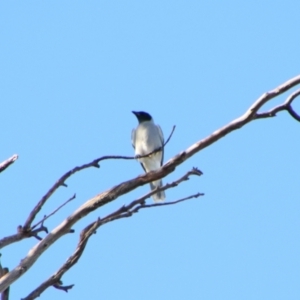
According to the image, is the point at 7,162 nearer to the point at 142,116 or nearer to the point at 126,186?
the point at 126,186

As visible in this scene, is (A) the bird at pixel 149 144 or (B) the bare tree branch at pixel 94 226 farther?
(A) the bird at pixel 149 144

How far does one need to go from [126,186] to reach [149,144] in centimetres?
920


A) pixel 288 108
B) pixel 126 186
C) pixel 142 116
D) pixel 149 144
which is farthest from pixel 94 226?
pixel 142 116

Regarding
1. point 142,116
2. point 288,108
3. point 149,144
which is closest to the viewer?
point 288,108

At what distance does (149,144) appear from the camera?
13.1 metres

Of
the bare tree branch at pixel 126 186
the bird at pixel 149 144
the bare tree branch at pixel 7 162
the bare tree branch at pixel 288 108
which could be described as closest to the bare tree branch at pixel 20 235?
the bare tree branch at pixel 126 186

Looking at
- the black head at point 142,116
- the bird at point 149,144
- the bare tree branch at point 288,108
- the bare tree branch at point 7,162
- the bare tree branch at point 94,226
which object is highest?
the black head at point 142,116

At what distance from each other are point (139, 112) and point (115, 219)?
10.6m

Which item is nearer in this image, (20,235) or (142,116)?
(20,235)

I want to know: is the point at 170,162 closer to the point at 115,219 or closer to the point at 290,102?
the point at 115,219

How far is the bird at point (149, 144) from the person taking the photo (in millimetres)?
12853

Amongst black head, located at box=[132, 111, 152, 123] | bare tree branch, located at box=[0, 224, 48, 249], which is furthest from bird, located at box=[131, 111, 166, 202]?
bare tree branch, located at box=[0, 224, 48, 249]

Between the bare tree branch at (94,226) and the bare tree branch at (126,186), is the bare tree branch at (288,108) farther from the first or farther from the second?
the bare tree branch at (94,226)

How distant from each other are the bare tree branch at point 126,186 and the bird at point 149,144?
8.78 metres
